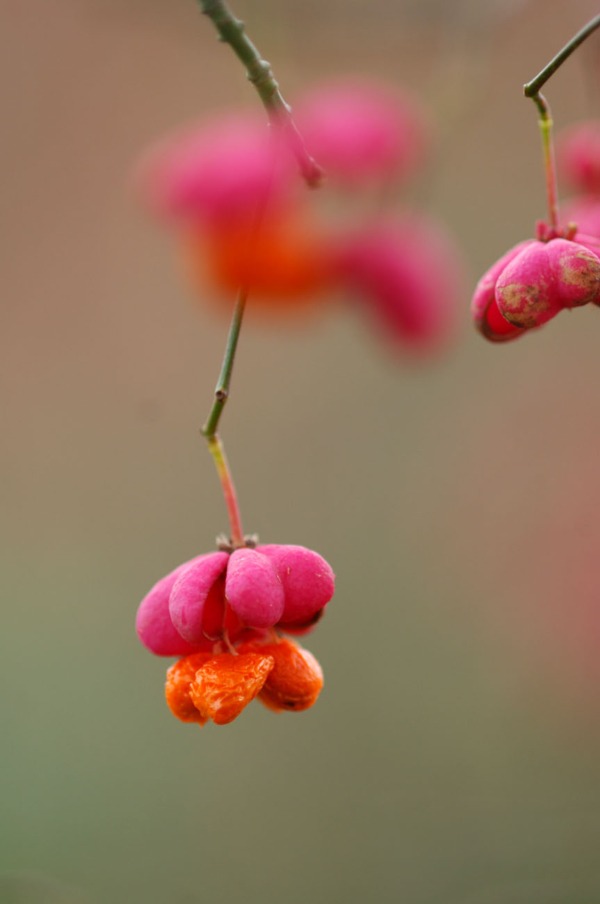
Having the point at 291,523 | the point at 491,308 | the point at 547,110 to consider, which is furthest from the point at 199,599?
the point at 291,523

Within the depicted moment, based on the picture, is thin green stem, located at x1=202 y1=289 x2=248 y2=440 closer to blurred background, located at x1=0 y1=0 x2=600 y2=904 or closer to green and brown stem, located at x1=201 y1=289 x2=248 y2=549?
green and brown stem, located at x1=201 y1=289 x2=248 y2=549

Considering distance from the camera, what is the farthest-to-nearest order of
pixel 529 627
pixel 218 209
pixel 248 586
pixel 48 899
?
pixel 529 627 → pixel 218 209 → pixel 48 899 → pixel 248 586

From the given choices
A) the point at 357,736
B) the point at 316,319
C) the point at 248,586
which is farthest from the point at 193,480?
the point at 248,586

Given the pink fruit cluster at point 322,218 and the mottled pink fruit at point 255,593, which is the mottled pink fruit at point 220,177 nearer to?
the pink fruit cluster at point 322,218

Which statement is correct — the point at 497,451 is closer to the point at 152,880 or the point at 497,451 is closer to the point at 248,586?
the point at 152,880

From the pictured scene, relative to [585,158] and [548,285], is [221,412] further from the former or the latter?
[585,158]

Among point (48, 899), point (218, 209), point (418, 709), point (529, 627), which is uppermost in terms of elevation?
point (218, 209)

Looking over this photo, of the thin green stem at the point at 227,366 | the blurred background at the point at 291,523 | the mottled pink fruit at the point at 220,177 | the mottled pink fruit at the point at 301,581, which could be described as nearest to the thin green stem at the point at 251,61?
the thin green stem at the point at 227,366

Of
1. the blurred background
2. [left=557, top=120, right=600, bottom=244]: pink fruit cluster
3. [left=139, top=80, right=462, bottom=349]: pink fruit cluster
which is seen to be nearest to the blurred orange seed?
[left=139, top=80, right=462, bottom=349]: pink fruit cluster
